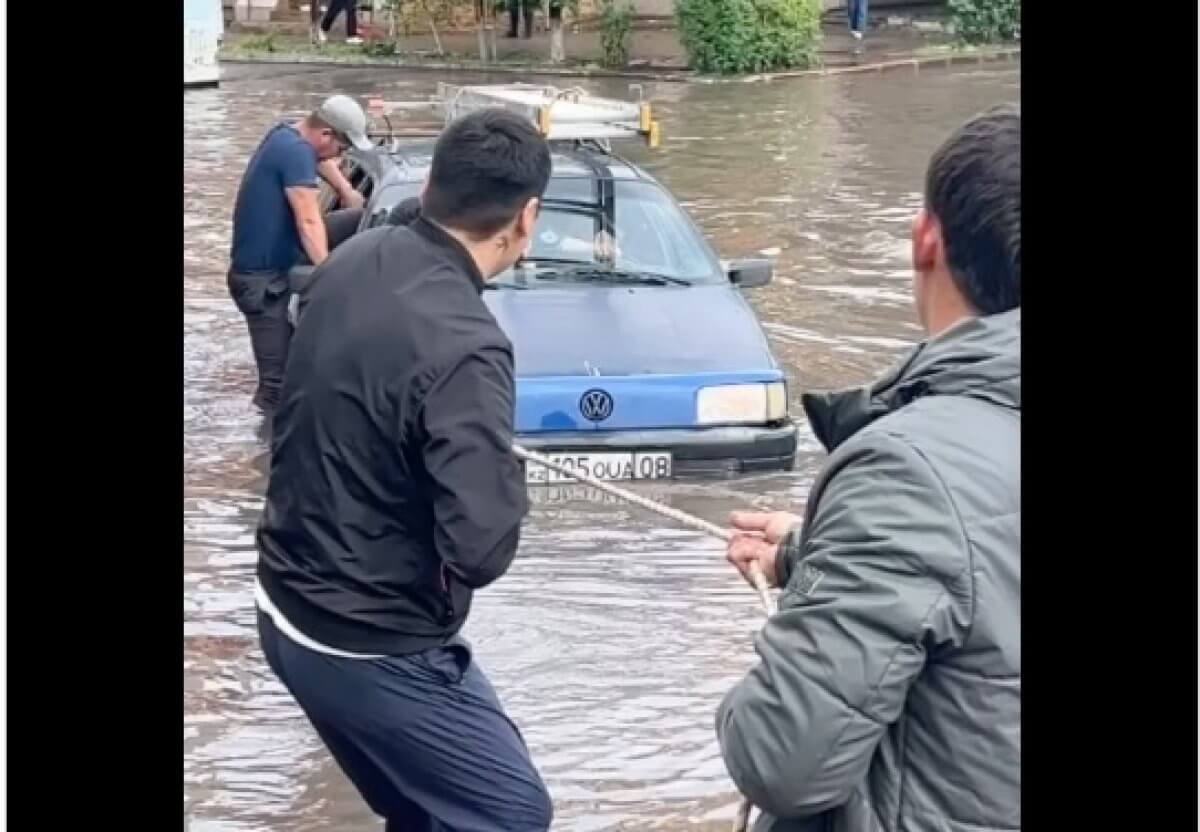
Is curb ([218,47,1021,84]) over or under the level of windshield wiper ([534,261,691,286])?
over

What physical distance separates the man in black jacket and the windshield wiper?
4.55 meters

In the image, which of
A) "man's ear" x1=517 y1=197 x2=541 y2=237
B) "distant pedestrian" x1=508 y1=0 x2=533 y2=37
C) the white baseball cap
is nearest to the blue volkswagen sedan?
the white baseball cap

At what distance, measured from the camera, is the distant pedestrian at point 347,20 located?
30.2 meters

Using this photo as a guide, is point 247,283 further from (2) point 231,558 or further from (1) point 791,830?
(1) point 791,830

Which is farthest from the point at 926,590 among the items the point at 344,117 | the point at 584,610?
the point at 344,117

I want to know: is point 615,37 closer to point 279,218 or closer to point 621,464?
point 279,218

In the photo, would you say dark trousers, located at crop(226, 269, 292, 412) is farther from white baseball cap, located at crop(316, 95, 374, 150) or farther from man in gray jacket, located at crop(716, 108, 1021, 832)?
man in gray jacket, located at crop(716, 108, 1021, 832)

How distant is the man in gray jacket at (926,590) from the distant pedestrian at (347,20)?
28.0m

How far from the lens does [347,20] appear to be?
3073 cm

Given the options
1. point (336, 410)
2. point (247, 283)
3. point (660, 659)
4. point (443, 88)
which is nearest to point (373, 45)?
point (443, 88)

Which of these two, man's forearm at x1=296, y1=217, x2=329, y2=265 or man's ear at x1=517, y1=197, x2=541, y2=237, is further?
man's forearm at x1=296, y1=217, x2=329, y2=265

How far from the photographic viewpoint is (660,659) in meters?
6.75

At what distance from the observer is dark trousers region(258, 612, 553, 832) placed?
13.3ft

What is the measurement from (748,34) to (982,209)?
24437mm
